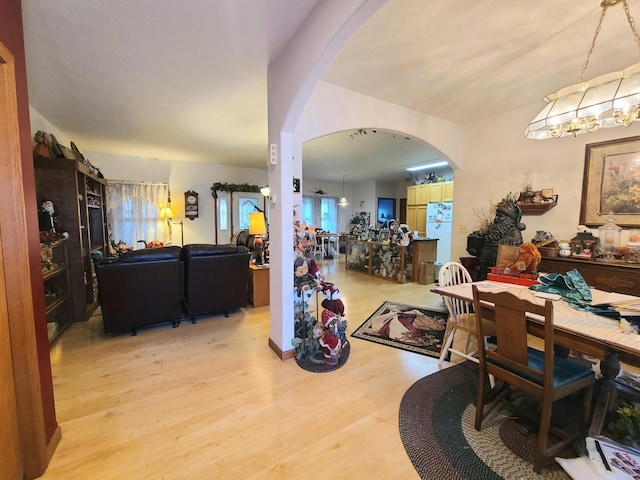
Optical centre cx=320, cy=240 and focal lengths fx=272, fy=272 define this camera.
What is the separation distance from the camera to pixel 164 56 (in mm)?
2148

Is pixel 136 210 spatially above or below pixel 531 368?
above

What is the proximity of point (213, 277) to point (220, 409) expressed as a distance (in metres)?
1.67

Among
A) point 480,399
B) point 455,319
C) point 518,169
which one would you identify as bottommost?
point 480,399

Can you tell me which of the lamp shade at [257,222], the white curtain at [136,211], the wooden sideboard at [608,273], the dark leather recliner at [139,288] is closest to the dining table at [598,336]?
the wooden sideboard at [608,273]

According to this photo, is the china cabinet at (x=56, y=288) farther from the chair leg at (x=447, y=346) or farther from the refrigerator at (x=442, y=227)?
the refrigerator at (x=442, y=227)

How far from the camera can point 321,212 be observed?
9531mm

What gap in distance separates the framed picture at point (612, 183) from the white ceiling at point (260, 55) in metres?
0.80

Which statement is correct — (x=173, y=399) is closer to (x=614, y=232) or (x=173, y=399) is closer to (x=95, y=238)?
(x=95, y=238)

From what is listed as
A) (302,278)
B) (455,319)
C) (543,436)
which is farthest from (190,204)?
(543,436)

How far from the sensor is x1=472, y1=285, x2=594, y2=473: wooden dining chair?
134cm

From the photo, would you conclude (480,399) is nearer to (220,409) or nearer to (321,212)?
(220,409)

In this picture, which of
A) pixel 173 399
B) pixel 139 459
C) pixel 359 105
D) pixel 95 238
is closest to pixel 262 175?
pixel 95 238

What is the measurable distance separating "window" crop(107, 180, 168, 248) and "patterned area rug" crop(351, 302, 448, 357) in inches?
199

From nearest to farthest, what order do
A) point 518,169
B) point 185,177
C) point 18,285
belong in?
point 18,285, point 518,169, point 185,177
